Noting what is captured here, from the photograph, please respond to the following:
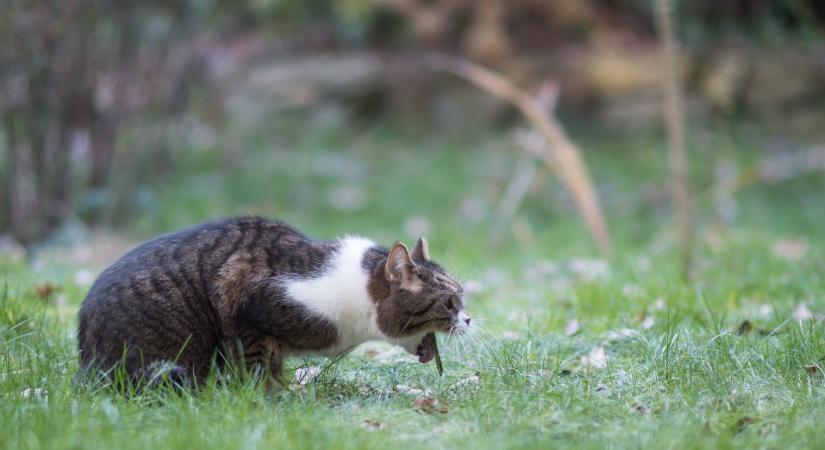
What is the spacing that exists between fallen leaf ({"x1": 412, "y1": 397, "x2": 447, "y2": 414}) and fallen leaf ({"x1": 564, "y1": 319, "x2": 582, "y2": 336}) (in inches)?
47.4

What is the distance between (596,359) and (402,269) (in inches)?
37.3

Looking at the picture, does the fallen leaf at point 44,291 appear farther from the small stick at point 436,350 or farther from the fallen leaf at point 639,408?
the fallen leaf at point 639,408

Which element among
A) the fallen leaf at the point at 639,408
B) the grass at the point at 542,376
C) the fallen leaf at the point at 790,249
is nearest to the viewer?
the grass at the point at 542,376

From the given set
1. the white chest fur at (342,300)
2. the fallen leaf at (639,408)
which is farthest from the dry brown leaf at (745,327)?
the white chest fur at (342,300)

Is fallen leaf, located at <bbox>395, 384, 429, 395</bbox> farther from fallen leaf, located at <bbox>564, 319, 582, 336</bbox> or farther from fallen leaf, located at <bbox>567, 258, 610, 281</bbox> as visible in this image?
fallen leaf, located at <bbox>567, 258, 610, 281</bbox>

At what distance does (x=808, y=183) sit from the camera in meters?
10.5

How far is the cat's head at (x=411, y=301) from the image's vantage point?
353cm

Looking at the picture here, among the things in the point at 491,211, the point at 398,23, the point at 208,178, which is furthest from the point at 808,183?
the point at 208,178

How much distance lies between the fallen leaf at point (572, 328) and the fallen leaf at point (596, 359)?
1.19 ft

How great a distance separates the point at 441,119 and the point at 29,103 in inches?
237

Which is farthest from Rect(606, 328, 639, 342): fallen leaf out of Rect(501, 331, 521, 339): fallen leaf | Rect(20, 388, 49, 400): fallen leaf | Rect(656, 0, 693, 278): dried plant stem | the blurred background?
Rect(20, 388, 49, 400): fallen leaf

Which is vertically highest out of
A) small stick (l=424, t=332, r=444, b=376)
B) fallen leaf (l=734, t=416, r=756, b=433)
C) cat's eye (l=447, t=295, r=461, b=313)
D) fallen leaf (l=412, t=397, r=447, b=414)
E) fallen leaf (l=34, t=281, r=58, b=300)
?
fallen leaf (l=34, t=281, r=58, b=300)

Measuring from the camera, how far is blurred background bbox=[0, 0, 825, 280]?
318 inches

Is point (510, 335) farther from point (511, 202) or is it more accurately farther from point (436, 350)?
point (511, 202)
